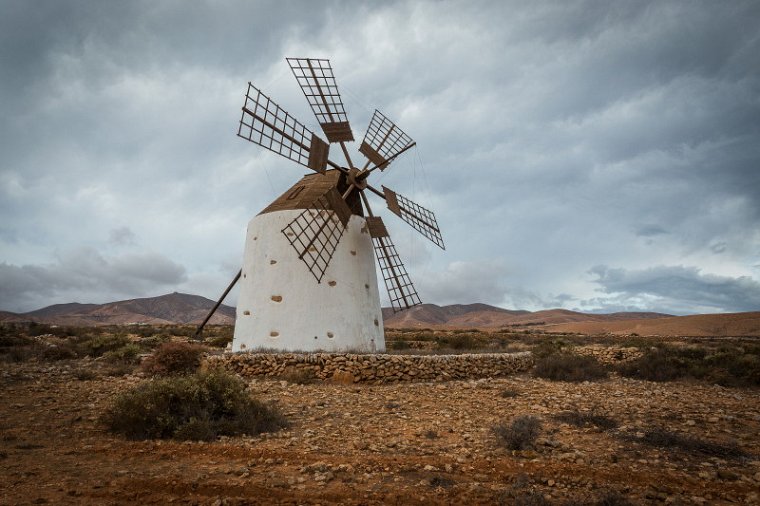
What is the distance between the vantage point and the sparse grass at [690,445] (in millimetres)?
5609

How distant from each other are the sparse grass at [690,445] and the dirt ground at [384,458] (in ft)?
0.44

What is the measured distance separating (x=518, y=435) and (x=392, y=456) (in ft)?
5.44

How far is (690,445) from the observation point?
5.78m

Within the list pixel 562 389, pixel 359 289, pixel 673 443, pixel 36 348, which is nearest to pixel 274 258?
pixel 359 289

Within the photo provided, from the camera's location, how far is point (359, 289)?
13930mm

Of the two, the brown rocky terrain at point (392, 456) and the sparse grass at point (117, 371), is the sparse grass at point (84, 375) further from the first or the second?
the brown rocky terrain at point (392, 456)

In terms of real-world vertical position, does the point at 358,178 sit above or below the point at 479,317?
above

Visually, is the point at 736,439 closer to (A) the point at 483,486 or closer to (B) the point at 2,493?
(A) the point at 483,486

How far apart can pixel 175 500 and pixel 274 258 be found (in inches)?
377

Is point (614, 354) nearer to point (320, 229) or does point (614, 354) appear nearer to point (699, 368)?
point (699, 368)

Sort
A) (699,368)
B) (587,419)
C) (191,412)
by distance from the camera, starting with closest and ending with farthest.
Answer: (191,412) → (587,419) → (699,368)

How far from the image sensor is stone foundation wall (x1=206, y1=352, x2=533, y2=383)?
1121 cm

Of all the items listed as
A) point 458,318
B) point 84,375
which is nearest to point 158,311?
point 458,318

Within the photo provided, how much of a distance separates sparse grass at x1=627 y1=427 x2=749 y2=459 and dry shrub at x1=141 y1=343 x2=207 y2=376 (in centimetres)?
974
